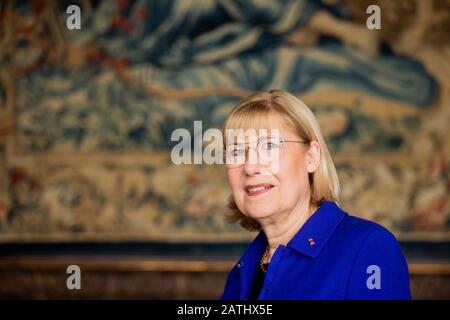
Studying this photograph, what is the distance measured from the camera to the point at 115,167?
7828 millimetres

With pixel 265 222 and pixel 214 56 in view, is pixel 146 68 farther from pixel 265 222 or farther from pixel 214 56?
pixel 265 222

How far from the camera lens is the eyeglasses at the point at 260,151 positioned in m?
3.07

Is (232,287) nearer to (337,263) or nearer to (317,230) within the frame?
(317,230)

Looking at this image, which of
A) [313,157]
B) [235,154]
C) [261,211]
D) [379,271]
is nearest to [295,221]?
[261,211]

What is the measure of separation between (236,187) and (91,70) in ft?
16.5

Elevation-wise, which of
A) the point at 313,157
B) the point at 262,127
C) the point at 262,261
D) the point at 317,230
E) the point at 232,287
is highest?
the point at 262,127

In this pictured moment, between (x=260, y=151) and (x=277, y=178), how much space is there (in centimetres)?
16

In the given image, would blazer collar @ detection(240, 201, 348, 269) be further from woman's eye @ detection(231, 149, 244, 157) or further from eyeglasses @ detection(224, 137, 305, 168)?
woman's eye @ detection(231, 149, 244, 157)

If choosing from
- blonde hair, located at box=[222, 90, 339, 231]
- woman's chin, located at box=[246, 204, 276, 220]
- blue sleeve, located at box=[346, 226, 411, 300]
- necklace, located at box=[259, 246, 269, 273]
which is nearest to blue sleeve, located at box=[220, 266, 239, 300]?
necklace, located at box=[259, 246, 269, 273]

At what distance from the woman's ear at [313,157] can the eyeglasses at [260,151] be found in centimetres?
8

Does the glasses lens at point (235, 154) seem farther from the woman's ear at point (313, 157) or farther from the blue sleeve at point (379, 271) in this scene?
the blue sleeve at point (379, 271)

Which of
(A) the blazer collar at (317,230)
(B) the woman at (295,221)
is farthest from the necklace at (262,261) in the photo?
(A) the blazer collar at (317,230)

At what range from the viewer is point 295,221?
10.6 ft
